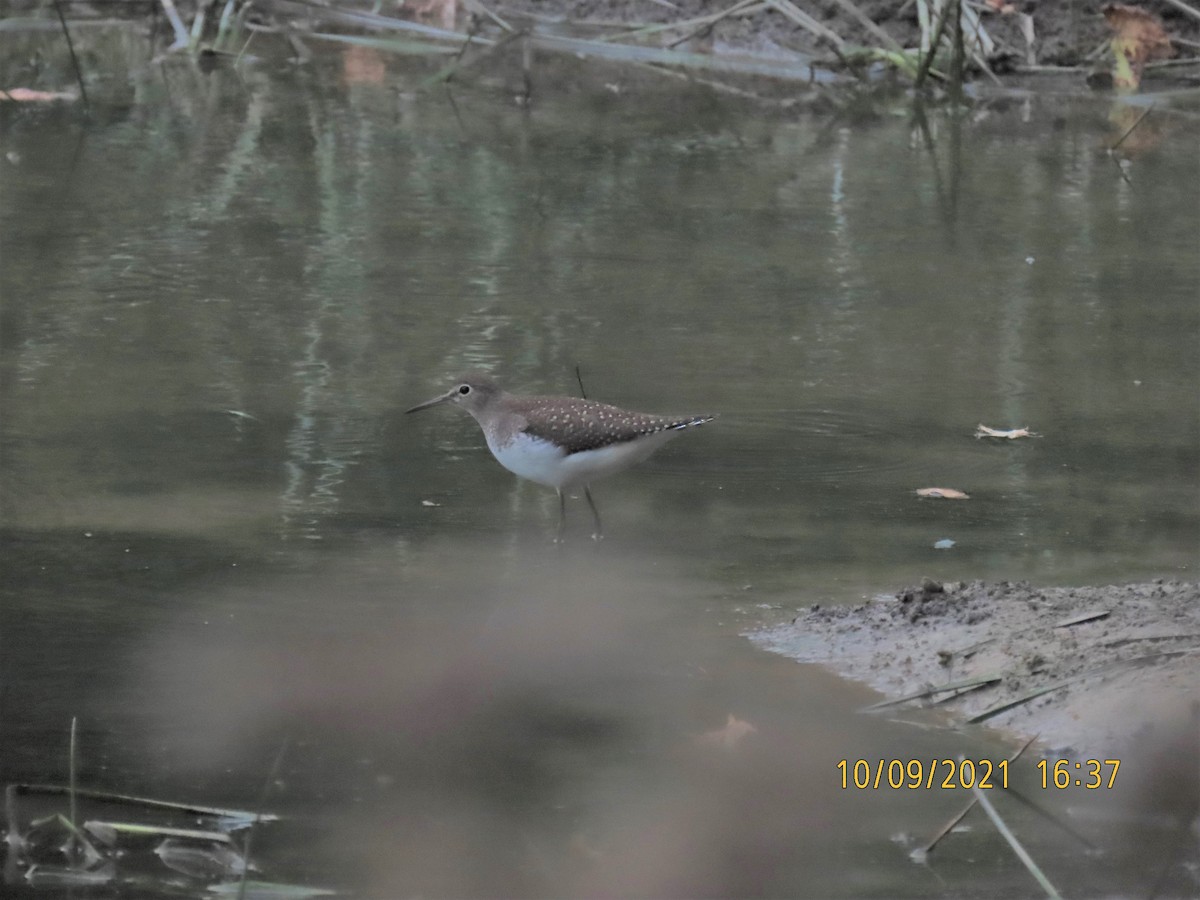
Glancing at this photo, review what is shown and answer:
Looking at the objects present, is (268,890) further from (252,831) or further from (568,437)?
(568,437)

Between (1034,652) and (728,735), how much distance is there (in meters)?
0.92

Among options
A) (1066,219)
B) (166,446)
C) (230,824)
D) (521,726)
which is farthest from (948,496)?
(1066,219)

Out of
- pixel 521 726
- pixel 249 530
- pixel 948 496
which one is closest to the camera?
pixel 521 726

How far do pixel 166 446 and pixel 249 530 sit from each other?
0.86 m

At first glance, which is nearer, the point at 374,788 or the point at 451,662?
the point at 374,788

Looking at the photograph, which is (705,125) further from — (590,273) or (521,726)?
(521,726)

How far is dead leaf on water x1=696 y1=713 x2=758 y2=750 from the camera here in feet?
17.0

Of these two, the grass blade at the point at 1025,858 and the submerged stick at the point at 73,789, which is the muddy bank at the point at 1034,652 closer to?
the grass blade at the point at 1025,858

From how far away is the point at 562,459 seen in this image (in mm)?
6707

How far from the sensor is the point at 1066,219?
10820 mm

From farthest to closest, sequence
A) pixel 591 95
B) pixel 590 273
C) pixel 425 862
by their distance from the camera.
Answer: pixel 591 95 < pixel 590 273 < pixel 425 862

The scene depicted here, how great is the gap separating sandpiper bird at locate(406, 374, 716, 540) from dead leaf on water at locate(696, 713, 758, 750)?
62.0 inches
